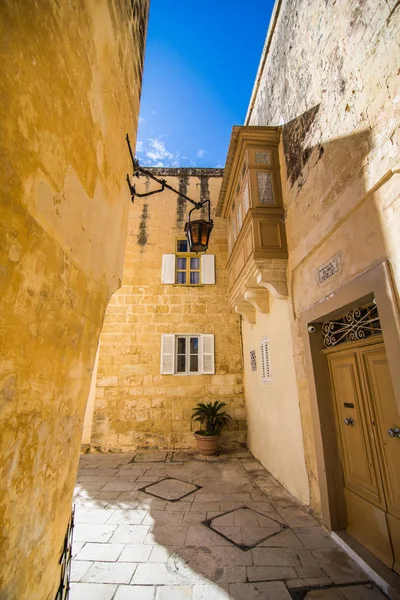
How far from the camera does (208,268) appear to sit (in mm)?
8750

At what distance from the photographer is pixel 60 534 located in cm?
195

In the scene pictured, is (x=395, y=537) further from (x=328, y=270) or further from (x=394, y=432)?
(x=328, y=270)

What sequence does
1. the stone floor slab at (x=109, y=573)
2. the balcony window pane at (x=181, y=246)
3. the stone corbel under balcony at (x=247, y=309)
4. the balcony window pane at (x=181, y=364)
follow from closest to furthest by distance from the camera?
the stone floor slab at (x=109, y=573) → the stone corbel under balcony at (x=247, y=309) → the balcony window pane at (x=181, y=364) → the balcony window pane at (x=181, y=246)

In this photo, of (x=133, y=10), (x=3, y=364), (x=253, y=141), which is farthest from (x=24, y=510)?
(x=253, y=141)

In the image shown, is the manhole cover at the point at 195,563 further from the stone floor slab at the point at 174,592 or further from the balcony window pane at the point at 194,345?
the balcony window pane at the point at 194,345

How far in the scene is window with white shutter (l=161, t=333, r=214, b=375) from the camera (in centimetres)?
797

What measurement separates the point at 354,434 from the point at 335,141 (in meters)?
3.48

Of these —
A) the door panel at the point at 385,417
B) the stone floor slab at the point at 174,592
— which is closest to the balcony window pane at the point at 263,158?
the door panel at the point at 385,417

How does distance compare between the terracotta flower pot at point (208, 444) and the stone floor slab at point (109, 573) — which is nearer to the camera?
the stone floor slab at point (109, 573)

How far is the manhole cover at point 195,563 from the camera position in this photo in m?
2.62

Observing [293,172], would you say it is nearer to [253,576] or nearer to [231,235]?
[231,235]

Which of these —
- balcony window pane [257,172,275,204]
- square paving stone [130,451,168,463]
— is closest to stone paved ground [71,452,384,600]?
square paving stone [130,451,168,463]

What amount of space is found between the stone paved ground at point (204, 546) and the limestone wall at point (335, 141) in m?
0.82

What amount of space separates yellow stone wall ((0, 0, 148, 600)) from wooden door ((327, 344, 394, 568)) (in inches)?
114
